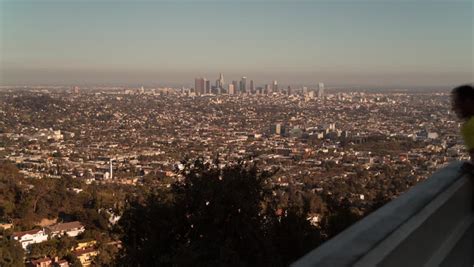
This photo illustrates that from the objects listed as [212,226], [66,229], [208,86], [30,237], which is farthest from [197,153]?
[208,86]

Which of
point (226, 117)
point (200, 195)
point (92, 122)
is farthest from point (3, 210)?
point (226, 117)

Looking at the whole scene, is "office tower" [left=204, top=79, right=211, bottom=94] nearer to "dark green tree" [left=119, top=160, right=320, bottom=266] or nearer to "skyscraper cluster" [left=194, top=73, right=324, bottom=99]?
"skyscraper cluster" [left=194, top=73, right=324, bottom=99]

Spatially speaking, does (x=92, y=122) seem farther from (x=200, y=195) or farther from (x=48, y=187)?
(x=200, y=195)

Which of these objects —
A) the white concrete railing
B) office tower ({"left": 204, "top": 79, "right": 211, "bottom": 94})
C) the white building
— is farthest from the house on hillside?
office tower ({"left": 204, "top": 79, "right": 211, "bottom": 94})

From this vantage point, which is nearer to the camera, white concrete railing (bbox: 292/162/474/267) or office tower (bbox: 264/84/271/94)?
white concrete railing (bbox: 292/162/474/267)

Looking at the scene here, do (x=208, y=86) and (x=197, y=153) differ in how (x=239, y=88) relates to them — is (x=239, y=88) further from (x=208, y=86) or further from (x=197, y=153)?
(x=197, y=153)

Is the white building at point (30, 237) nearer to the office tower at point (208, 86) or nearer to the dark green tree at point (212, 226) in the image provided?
the dark green tree at point (212, 226)

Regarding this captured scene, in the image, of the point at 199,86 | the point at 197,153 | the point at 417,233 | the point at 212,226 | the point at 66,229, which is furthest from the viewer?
the point at 199,86

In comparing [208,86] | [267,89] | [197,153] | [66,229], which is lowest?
[66,229]

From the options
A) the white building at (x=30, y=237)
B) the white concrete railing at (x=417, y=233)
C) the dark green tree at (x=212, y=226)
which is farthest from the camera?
the white building at (x=30, y=237)

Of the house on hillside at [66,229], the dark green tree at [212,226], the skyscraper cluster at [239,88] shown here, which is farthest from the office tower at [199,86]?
the dark green tree at [212,226]
